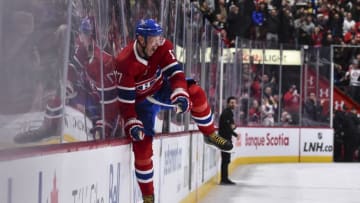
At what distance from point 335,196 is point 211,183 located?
1.95 metres

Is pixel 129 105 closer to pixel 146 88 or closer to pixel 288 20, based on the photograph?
pixel 146 88

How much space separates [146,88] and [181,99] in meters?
0.29

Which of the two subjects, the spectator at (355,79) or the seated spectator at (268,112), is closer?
the seated spectator at (268,112)

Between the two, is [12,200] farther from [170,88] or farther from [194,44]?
[194,44]

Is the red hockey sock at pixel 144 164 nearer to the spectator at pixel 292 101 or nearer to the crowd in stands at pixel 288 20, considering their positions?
the spectator at pixel 292 101

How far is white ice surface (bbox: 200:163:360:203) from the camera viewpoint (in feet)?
33.0

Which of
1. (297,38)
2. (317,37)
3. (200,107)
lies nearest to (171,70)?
(200,107)

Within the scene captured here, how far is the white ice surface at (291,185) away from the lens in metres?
10.1

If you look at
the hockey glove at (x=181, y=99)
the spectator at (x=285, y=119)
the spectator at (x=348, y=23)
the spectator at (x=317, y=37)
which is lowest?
the spectator at (x=285, y=119)

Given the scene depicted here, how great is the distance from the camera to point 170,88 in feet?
19.9

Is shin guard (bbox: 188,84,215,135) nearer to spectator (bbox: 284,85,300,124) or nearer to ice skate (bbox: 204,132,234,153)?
ice skate (bbox: 204,132,234,153)

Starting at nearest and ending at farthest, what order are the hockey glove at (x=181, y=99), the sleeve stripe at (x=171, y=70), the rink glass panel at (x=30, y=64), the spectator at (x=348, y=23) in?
1. the rink glass panel at (x=30, y=64)
2. the hockey glove at (x=181, y=99)
3. the sleeve stripe at (x=171, y=70)
4. the spectator at (x=348, y=23)

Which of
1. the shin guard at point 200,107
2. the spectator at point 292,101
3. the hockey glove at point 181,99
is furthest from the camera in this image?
the spectator at point 292,101

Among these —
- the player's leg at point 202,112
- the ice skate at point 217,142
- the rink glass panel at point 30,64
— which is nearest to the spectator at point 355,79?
the ice skate at point 217,142
